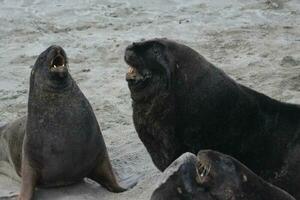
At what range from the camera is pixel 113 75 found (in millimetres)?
7945

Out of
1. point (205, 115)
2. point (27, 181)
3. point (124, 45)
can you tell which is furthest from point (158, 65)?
point (124, 45)

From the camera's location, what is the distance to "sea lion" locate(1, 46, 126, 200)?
5562mm

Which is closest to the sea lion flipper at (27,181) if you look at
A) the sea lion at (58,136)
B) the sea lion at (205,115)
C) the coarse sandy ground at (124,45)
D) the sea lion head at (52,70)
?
the sea lion at (58,136)

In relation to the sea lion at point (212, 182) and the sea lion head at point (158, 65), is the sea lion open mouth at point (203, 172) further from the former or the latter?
the sea lion head at point (158, 65)

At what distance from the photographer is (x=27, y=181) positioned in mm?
5535

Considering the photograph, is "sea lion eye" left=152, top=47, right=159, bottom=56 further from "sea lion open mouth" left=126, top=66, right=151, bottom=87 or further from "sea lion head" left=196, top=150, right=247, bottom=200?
"sea lion head" left=196, top=150, right=247, bottom=200

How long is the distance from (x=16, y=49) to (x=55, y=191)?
344 centimetres

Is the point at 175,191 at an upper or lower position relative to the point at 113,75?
upper

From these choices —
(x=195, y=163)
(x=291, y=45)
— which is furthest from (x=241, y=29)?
(x=195, y=163)

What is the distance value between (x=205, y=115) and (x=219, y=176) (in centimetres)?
98

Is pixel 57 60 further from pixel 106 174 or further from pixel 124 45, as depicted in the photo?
pixel 124 45

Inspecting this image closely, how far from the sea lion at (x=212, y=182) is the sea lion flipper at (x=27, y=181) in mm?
1761

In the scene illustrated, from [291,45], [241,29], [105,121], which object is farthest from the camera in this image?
[241,29]

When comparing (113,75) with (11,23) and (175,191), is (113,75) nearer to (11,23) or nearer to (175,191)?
(11,23)
